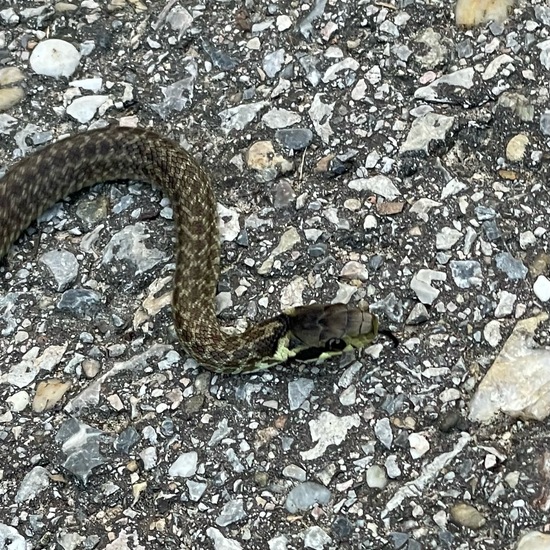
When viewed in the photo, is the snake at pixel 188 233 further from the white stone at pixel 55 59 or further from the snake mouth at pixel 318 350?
the white stone at pixel 55 59

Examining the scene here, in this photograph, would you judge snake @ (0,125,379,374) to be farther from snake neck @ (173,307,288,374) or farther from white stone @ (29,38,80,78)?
white stone @ (29,38,80,78)

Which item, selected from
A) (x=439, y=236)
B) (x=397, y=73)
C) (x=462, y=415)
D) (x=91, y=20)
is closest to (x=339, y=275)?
(x=439, y=236)

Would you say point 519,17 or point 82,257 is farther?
point 519,17

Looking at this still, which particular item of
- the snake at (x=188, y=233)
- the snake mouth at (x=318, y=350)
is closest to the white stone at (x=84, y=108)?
the snake at (x=188, y=233)

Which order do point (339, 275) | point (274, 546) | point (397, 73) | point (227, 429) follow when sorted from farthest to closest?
point (397, 73)
point (339, 275)
point (227, 429)
point (274, 546)

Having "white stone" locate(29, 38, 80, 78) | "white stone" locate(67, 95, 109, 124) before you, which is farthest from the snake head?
"white stone" locate(29, 38, 80, 78)

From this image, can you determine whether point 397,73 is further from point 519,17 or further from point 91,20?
point 91,20

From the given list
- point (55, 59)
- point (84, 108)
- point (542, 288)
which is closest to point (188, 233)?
point (84, 108)
